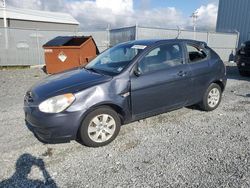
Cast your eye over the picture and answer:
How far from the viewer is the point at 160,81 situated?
4219 mm

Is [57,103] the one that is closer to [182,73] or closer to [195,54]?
[182,73]

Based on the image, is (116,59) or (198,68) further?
(198,68)

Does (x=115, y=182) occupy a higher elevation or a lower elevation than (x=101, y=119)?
lower

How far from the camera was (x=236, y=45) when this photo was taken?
18.5 metres

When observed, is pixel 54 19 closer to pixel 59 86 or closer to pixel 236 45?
pixel 236 45

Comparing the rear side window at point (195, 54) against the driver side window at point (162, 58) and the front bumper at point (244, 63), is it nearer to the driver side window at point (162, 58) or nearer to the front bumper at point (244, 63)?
the driver side window at point (162, 58)

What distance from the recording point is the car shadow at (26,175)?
2867mm

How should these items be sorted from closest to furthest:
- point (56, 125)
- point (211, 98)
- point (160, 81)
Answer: point (56, 125) < point (160, 81) < point (211, 98)

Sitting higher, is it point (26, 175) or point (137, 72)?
point (137, 72)

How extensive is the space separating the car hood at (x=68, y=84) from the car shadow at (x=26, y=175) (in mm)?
895

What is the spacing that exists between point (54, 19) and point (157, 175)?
30799 millimetres

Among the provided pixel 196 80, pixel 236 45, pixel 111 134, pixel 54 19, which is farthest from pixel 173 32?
pixel 54 19

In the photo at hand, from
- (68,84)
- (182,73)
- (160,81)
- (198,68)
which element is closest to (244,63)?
(198,68)

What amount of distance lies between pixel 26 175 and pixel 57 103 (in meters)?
1.01
